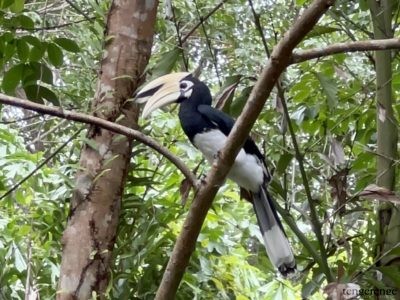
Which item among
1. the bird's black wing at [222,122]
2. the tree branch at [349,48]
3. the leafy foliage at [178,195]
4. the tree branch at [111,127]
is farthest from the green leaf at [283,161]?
the tree branch at [349,48]

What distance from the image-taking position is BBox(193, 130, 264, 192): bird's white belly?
1489 millimetres

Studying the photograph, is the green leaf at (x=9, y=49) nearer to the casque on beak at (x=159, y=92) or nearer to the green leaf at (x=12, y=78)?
the green leaf at (x=12, y=78)

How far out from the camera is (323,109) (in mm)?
1474

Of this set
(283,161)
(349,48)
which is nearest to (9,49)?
(283,161)

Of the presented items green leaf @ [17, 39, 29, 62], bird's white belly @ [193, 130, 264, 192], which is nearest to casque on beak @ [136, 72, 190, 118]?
bird's white belly @ [193, 130, 264, 192]

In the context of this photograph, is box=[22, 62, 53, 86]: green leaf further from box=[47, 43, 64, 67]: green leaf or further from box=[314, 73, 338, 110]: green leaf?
box=[314, 73, 338, 110]: green leaf

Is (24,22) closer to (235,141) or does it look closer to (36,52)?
(36,52)

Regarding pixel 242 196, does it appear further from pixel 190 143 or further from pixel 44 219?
pixel 44 219

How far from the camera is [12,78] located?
129 centimetres

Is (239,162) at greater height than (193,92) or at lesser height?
lesser

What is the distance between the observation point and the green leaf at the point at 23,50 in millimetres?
1252

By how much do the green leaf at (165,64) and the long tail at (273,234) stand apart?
379mm

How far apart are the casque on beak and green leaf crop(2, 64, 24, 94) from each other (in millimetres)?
235

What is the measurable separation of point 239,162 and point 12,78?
1.68 ft
